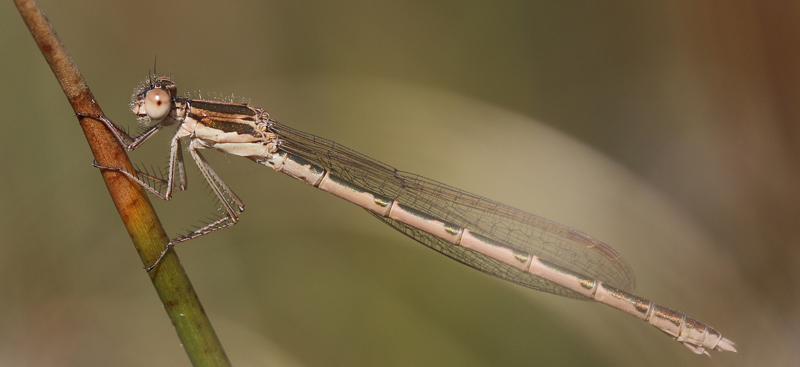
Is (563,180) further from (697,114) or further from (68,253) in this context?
(68,253)

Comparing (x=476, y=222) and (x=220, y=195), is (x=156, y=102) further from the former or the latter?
(x=476, y=222)

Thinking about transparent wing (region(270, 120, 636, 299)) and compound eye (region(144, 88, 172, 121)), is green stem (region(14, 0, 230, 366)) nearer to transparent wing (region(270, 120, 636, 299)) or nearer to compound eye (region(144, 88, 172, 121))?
compound eye (region(144, 88, 172, 121))

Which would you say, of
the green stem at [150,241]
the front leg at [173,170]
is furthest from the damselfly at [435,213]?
the green stem at [150,241]

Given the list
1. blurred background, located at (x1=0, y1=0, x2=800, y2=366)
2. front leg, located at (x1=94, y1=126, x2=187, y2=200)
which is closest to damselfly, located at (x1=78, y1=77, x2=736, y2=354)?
front leg, located at (x1=94, y1=126, x2=187, y2=200)

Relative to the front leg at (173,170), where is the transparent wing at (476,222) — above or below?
above

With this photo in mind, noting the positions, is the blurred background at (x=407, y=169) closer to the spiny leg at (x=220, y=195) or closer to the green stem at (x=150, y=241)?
the spiny leg at (x=220, y=195)

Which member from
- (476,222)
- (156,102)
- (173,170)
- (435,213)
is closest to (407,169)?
(435,213)
